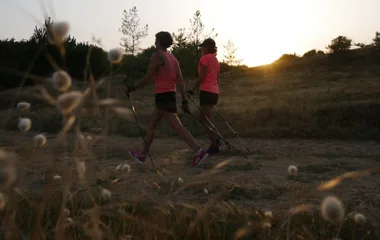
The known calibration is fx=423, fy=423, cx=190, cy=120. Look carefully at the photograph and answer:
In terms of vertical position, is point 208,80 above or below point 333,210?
above

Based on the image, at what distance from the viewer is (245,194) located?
173 inches

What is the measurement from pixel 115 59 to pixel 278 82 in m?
21.4

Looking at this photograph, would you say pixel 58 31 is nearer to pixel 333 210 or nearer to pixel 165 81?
pixel 333 210

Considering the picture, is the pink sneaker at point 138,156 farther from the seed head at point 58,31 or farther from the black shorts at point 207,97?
the seed head at point 58,31

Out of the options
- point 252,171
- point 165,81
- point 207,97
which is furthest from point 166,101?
point 252,171

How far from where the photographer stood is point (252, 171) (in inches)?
227

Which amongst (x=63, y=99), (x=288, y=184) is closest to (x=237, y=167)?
(x=288, y=184)

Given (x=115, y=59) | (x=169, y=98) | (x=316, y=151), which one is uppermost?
(x=115, y=59)

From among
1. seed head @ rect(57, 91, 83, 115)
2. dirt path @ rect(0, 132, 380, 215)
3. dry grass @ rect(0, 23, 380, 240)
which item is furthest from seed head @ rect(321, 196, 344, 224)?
dirt path @ rect(0, 132, 380, 215)

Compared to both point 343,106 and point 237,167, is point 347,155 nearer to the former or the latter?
point 237,167

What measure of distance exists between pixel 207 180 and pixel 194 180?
0.06m

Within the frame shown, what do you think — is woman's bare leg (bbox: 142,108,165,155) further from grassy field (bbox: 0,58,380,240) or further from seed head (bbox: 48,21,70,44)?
seed head (bbox: 48,21,70,44)

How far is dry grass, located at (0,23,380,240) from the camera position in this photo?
177cm

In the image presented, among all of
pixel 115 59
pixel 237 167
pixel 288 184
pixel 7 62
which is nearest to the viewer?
pixel 115 59
